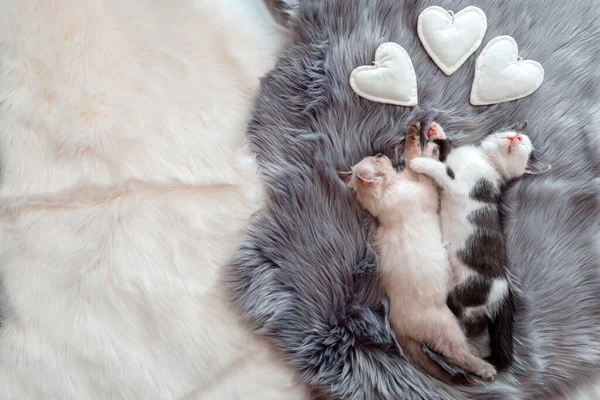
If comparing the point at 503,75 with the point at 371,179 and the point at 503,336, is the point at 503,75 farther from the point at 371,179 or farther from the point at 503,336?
the point at 503,336

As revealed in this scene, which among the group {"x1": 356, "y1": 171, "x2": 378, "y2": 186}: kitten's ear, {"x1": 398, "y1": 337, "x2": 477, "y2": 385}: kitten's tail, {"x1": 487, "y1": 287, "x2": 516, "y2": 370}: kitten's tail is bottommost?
{"x1": 398, "y1": 337, "x2": 477, "y2": 385}: kitten's tail

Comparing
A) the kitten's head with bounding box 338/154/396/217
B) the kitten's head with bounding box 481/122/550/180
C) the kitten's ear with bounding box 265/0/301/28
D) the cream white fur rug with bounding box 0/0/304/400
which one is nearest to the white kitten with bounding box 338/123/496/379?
the kitten's head with bounding box 338/154/396/217

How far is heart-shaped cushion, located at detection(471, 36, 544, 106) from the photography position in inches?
42.1

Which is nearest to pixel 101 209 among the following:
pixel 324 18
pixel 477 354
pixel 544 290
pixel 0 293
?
pixel 0 293

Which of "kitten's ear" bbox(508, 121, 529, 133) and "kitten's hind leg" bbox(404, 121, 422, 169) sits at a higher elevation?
"kitten's ear" bbox(508, 121, 529, 133)

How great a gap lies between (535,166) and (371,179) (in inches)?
13.7

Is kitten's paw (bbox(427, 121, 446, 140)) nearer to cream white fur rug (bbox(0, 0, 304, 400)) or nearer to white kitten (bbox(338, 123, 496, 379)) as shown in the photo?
white kitten (bbox(338, 123, 496, 379))

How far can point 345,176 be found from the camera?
1059 mm

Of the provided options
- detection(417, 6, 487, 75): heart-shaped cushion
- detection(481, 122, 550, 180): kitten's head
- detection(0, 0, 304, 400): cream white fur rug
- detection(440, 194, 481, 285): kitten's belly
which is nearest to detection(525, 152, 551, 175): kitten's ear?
detection(481, 122, 550, 180): kitten's head

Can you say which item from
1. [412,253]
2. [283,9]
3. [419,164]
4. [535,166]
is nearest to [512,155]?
[535,166]

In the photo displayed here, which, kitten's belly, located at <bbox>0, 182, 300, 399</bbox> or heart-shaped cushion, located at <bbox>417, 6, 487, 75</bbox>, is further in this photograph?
heart-shaped cushion, located at <bbox>417, 6, 487, 75</bbox>

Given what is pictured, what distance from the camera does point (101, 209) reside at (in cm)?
106

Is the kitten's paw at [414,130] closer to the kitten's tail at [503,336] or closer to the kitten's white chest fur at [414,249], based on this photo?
the kitten's white chest fur at [414,249]

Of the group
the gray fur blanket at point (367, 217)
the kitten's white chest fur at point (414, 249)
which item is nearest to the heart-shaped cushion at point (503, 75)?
the gray fur blanket at point (367, 217)
